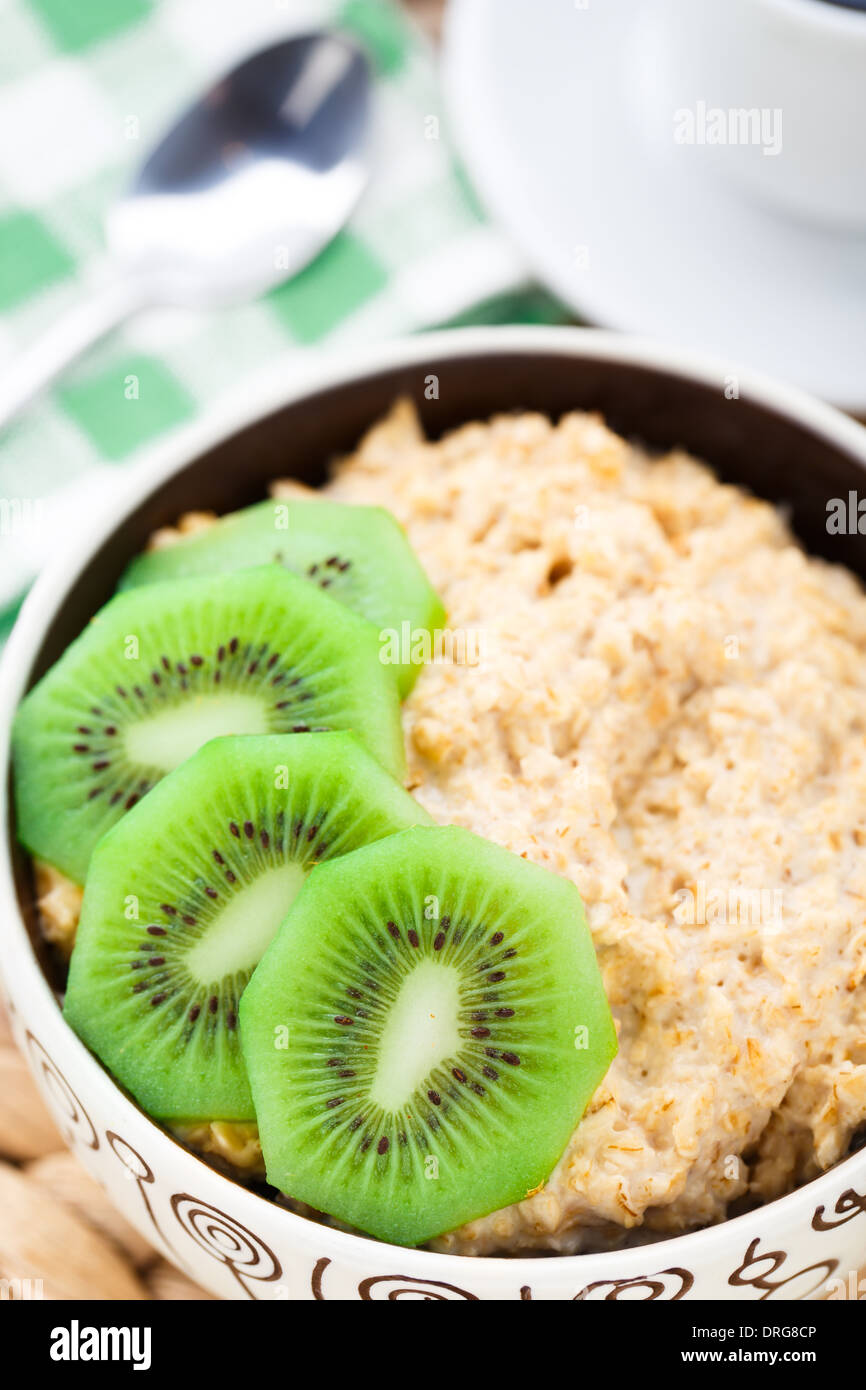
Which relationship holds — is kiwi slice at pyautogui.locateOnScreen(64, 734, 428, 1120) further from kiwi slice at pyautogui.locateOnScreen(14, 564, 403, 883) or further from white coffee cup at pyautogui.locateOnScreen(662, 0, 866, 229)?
white coffee cup at pyautogui.locateOnScreen(662, 0, 866, 229)

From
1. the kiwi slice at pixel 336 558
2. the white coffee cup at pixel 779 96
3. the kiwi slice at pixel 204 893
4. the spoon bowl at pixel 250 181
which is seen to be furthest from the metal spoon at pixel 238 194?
the kiwi slice at pixel 204 893

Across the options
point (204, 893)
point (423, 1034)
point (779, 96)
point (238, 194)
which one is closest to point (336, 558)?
point (204, 893)

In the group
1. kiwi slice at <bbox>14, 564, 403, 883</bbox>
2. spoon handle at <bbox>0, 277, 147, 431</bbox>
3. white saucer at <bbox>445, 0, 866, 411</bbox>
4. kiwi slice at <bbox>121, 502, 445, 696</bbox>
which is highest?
white saucer at <bbox>445, 0, 866, 411</bbox>

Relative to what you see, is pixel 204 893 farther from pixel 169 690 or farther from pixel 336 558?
pixel 336 558

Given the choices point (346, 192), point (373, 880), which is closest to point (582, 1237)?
point (373, 880)

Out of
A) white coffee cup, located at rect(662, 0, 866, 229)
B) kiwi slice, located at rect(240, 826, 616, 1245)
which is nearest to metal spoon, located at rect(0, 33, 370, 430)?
white coffee cup, located at rect(662, 0, 866, 229)

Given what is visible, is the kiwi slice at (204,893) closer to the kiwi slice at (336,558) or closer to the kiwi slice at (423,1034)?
the kiwi slice at (423,1034)

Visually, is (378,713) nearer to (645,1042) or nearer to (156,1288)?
(645,1042)

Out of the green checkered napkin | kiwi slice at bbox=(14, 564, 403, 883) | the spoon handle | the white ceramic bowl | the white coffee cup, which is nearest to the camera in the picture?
the white ceramic bowl
